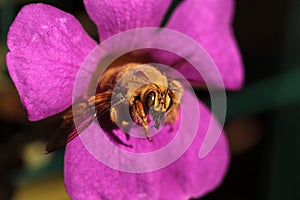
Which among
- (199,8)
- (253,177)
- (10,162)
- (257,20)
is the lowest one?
(253,177)

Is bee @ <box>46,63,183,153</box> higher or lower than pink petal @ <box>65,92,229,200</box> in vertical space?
higher

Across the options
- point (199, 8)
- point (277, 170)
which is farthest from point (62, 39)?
point (277, 170)

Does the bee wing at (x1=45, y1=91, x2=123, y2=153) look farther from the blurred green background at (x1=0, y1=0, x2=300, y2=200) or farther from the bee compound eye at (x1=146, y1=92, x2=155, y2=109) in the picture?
the blurred green background at (x1=0, y1=0, x2=300, y2=200)

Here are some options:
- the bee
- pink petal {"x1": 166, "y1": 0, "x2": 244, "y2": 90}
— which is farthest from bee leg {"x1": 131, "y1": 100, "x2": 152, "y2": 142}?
pink petal {"x1": 166, "y1": 0, "x2": 244, "y2": 90}

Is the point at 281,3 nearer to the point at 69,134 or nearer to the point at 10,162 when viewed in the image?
the point at 10,162

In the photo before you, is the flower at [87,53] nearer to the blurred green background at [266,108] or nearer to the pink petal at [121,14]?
the pink petal at [121,14]

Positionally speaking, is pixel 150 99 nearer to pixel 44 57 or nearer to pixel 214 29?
pixel 44 57
